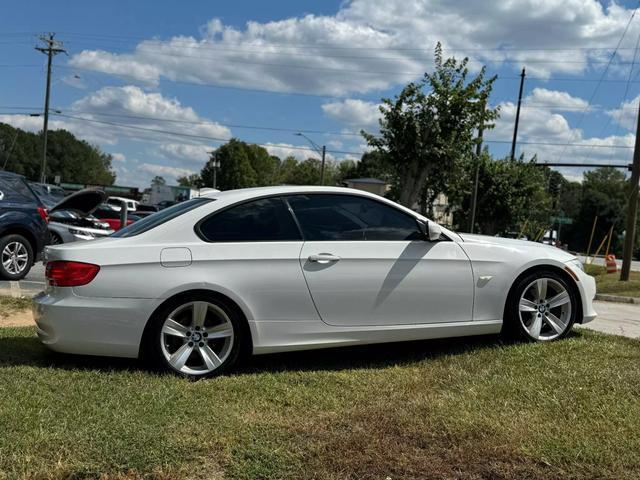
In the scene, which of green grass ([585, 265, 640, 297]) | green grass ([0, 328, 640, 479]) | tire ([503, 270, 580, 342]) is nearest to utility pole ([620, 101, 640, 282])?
green grass ([585, 265, 640, 297])

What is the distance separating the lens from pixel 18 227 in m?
9.89

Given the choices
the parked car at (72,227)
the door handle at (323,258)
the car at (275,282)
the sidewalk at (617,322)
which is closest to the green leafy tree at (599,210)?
the sidewalk at (617,322)

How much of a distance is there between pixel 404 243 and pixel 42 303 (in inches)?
111

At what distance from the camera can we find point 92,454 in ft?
10.3

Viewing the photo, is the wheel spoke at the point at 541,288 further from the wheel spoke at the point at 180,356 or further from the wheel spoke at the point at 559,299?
the wheel spoke at the point at 180,356

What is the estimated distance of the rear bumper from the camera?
4.33 meters

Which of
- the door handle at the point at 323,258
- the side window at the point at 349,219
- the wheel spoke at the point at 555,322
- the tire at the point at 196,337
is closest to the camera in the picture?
the tire at the point at 196,337

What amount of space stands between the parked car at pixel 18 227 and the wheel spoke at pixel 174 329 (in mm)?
6625

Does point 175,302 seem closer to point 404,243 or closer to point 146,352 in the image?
point 146,352

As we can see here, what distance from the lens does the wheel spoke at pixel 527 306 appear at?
5297mm

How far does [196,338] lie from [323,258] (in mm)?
1128

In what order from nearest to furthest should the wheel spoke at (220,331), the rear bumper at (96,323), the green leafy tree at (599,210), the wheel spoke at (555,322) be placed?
1. the rear bumper at (96,323)
2. the wheel spoke at (220,331)
3. the wheel spoke at (555,322)
4. the green leafy tree at (599,210)

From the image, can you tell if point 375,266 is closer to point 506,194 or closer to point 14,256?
point 14,256

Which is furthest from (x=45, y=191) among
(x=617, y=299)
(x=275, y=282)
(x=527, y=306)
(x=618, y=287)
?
(x=527, y=306)
